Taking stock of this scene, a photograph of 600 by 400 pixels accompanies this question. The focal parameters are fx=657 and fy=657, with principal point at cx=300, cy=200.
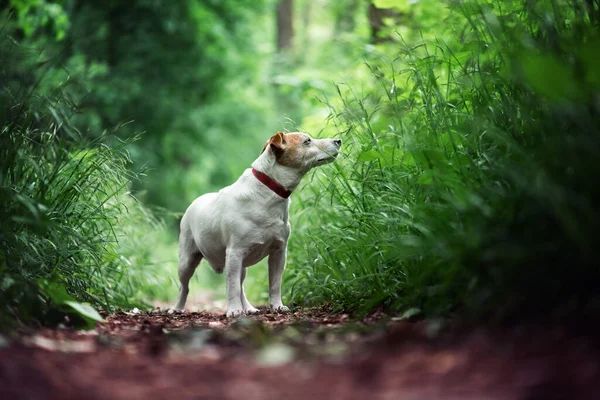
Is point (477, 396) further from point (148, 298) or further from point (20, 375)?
point (148, 298)

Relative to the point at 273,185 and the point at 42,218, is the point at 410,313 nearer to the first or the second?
the point at 273,185

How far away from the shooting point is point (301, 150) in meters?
4.68

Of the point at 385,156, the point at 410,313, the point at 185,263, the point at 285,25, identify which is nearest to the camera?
the point at 410,313

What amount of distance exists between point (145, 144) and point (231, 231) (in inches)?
381

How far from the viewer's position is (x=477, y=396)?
185 cm

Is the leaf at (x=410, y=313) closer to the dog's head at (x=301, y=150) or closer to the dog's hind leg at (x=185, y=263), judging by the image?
the dog's head at (x=301, y=150)

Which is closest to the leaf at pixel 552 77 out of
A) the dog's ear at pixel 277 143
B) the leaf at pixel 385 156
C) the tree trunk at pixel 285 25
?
the leaf at pixel 385 156

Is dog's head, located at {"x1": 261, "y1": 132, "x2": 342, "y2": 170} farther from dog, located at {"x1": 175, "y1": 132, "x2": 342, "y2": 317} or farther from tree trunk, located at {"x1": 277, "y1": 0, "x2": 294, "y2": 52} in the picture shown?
tree trunk, located at {"x1": 277, "y1": 0, "x2": 294, "y2": 52}

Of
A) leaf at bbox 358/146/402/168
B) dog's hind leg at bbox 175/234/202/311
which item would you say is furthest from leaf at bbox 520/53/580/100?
dog's hind leg at bbox 175/234/202/311

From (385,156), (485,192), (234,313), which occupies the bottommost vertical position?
(234,313)

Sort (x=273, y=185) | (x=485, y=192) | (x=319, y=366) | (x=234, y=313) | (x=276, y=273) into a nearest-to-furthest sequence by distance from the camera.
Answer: (x=319, y=366) → (x=485, y=192) → (x=234, y=313) → (x=273, y=185) → (x=276, y=273)

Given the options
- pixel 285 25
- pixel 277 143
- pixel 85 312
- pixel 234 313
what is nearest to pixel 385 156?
pixel 277 143

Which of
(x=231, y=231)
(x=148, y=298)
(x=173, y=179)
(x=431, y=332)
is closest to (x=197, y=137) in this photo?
(x=173, y=179)

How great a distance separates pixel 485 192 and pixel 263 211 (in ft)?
6.49
